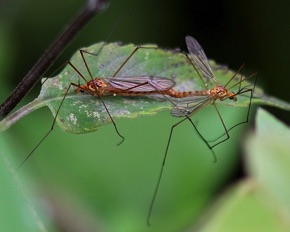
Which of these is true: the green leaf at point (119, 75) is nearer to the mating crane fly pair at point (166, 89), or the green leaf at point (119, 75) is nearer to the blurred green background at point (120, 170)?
the mating crane fly pair at point (166, 89)

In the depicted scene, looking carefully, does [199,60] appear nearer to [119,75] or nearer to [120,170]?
[119,75]

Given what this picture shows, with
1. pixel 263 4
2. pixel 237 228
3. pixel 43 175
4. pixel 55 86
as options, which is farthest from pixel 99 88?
pixel 263 4

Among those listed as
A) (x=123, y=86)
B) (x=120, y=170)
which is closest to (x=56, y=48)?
(x=123, y=86)

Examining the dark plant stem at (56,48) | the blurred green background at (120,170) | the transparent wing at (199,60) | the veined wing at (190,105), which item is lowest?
the blurred green background at (120,170)

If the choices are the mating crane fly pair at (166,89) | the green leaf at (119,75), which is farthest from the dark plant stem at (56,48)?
the mating crane fly pair at (166,89)

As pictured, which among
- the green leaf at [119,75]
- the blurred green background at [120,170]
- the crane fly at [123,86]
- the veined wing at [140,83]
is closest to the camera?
the green leaf at [119,75]

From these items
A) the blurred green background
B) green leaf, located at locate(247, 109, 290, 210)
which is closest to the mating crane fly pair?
green leaf, located at locate(247, 109, 290, 210)
